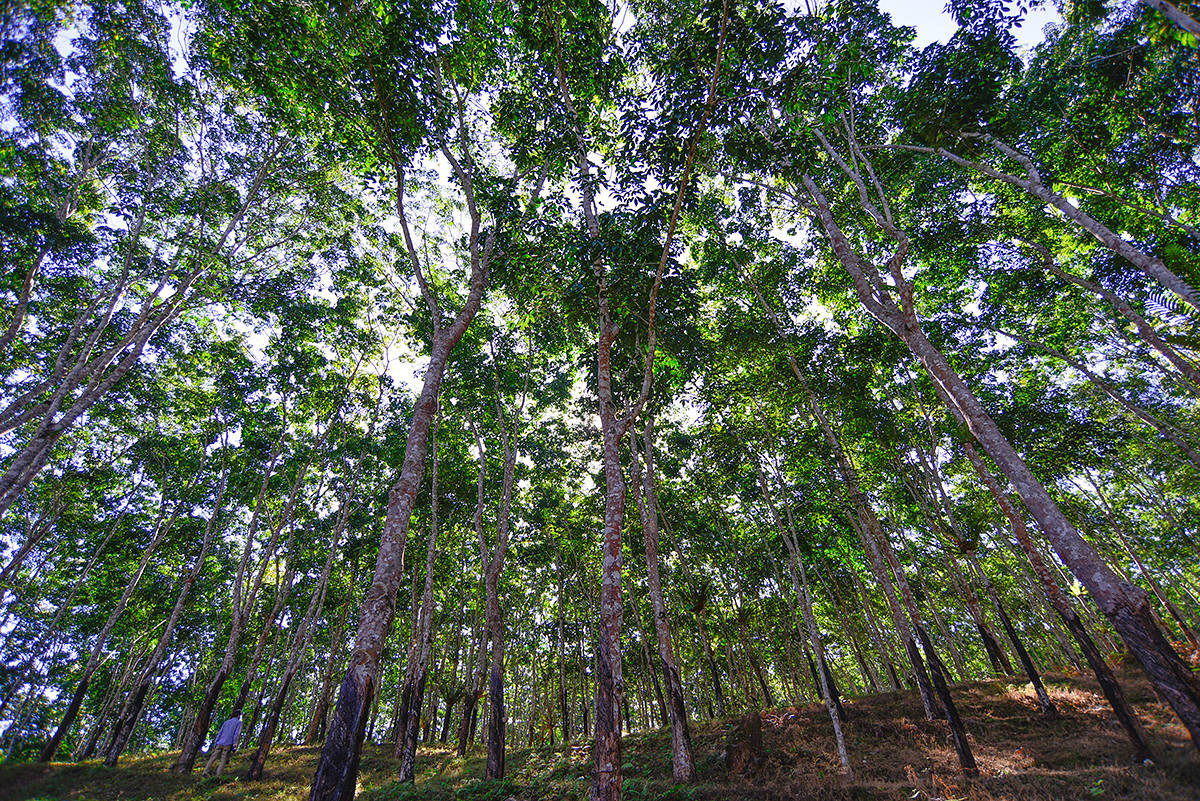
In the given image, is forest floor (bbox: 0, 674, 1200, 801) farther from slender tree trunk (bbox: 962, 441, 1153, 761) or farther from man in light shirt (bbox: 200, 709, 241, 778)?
man in light shirt (bbox: 200, 709, 241, 778)

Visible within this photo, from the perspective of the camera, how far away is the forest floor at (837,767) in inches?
298

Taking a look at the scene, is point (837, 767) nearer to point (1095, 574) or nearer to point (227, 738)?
point (1095, 574)

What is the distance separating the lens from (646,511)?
42.3ft

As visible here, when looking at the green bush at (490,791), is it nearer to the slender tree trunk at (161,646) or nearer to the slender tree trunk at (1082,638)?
the slender tree trunk at (1082,638)

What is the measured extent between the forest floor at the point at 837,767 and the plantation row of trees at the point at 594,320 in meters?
0.97

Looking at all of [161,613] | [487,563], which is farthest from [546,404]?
[161,613]

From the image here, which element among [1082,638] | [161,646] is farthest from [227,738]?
[1082,638]

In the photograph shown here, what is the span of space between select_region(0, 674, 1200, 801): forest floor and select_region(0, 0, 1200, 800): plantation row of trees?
97 cm

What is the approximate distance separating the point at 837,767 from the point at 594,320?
12.2m

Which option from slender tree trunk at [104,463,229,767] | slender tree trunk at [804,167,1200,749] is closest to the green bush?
slender tree trunk at [804,167,1200,749]

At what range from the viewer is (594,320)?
1022 centimetres

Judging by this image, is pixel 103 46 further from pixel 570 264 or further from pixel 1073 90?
pixel 1073 90

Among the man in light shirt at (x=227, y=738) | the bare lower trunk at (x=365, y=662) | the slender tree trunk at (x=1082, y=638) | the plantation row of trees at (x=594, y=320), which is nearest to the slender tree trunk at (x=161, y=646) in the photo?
the plantation row of trees at (x=594, y=320)

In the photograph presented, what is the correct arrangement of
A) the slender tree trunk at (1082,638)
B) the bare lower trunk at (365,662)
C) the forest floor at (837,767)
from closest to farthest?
1. the bare lower trunk at (365,662)
2. the forest floor at (837,767)
3. the slender tree trunk at (1082,638)
